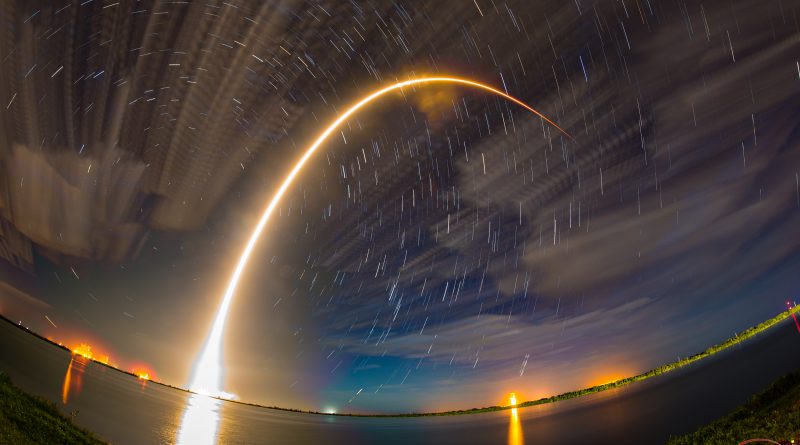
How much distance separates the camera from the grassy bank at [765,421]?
1684 centimetres

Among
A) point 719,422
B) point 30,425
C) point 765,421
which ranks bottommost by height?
point 30,425

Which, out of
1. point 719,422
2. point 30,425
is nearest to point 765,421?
point 719,422

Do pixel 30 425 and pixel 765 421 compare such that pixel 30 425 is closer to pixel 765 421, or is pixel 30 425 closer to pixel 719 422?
pixel 765 421

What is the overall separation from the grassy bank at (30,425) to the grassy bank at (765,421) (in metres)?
33.9

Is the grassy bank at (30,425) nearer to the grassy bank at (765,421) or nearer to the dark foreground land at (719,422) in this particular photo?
the dark foreground land at (719,422)

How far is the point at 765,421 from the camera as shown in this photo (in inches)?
760

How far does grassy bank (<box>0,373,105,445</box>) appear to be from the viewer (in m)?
18.4

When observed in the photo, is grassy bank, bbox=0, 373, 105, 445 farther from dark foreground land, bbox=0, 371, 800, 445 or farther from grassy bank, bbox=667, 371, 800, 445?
grassy bank, bbox=667, 371, 800, 445

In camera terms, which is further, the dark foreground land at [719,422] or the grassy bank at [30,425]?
the grassy bank at [30,425]

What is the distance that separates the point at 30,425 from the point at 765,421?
3955cm

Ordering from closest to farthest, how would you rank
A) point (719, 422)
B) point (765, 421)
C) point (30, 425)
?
point (765, 421), point (30, 425), point (719, 422)

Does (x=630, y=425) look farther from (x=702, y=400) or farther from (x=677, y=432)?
(x=677, y=432)

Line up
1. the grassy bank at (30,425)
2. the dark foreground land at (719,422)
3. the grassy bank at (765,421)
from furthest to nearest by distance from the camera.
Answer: the grassy bank at (30,425), the dark foreground land at (719,422), the grassy bank at (765,421)

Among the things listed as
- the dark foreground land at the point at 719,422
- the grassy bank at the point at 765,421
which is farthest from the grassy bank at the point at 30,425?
the grassy bank at the point at 765,421
